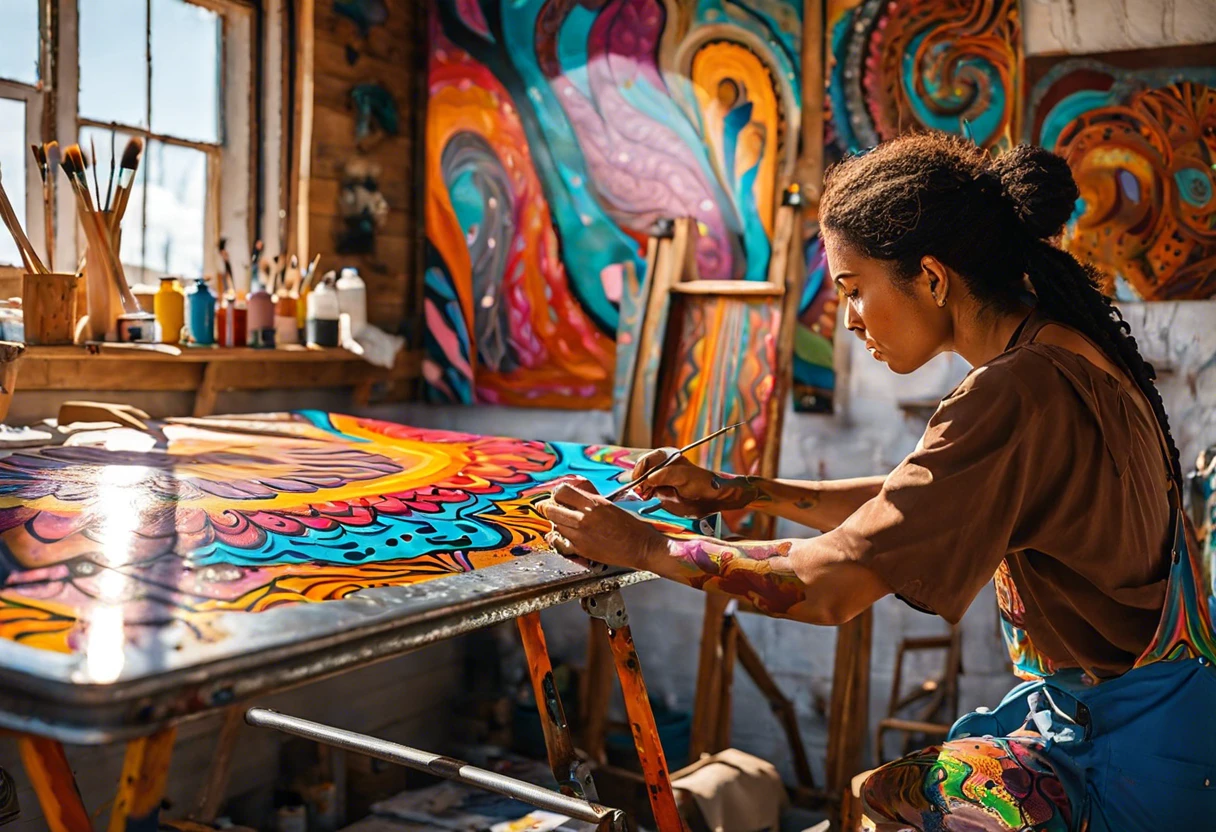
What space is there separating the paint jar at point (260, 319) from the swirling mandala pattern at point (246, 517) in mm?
768

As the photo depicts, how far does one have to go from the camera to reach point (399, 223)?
4.34 meters

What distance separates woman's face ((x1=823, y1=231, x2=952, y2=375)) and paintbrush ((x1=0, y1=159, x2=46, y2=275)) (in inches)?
→ 81.1

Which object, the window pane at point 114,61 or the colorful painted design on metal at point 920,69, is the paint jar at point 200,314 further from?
the colorful painted design on metal at point 920,69

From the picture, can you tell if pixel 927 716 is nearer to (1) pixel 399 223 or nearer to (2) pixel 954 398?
(2) pixel 954 398

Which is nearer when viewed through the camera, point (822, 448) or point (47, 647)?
point (47, 647)

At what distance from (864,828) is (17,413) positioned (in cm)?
249

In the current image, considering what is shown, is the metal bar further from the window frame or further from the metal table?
the window frame

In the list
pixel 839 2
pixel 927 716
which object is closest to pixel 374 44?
pixel 839 2

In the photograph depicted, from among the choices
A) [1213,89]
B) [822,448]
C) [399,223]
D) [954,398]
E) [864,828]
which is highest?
[1213,89]

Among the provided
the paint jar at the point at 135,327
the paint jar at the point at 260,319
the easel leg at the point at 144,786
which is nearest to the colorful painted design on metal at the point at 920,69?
the paint jar at the point at 260,319

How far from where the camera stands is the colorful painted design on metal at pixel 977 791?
1521 mm

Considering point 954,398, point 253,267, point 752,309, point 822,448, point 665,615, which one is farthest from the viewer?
point 665,615

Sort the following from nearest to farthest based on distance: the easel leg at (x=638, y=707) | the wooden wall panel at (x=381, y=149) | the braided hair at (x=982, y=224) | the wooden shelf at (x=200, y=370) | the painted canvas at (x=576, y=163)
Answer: the braided hair at (x=982, y=224)
the easel leg at (x=638, y=707)
the wooden shelf at (x=200, y=370)
the painted canvas at (x=576, y=163)
the wooden wall panel at (x=381, y=149)

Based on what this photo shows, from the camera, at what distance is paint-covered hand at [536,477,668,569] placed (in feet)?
5.42
